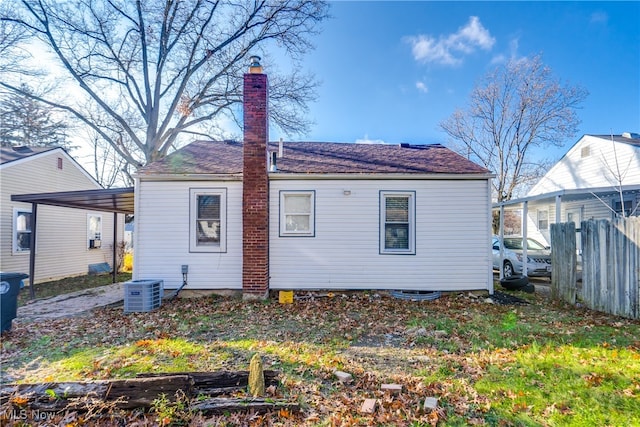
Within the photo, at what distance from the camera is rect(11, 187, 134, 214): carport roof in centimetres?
833

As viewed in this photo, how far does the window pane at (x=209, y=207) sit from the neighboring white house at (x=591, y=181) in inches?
360

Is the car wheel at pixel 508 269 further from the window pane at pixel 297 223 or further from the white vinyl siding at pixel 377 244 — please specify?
the window pane at pixel 297 223

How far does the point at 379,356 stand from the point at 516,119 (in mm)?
23635

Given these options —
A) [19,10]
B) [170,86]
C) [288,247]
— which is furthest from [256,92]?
[19,10]

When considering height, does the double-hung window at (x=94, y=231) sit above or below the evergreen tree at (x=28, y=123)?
below

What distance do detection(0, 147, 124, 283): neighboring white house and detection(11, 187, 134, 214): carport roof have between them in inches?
64.8

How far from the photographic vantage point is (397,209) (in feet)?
27.2

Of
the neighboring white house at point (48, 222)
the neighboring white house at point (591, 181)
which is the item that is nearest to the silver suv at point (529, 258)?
the neighboring white house at point (591, 181)

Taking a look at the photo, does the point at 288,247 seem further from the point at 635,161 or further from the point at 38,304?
the point at 635,161

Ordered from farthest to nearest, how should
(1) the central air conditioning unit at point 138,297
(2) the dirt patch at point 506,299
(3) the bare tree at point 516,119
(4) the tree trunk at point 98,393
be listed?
(3) the bare tree at point 516,119
(2) the dirt patch at point 506,299
(1) the central air conditioning unit at point 138,297
(4) the tree trunk at point 98,393

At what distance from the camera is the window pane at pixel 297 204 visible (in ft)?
27.1

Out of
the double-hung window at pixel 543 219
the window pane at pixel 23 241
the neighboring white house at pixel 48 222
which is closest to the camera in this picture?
the neighboring white house at pixel 48 222

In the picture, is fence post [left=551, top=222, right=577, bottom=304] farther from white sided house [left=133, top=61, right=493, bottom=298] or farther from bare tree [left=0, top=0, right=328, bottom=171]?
bare tree [left=0, top=0, right=328, bottom=171]

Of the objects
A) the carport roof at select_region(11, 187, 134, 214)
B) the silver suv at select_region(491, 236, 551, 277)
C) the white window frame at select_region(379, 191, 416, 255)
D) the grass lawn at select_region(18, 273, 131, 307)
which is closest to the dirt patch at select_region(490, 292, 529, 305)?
the white window frame at select_region(379, 191, 416, 255)
